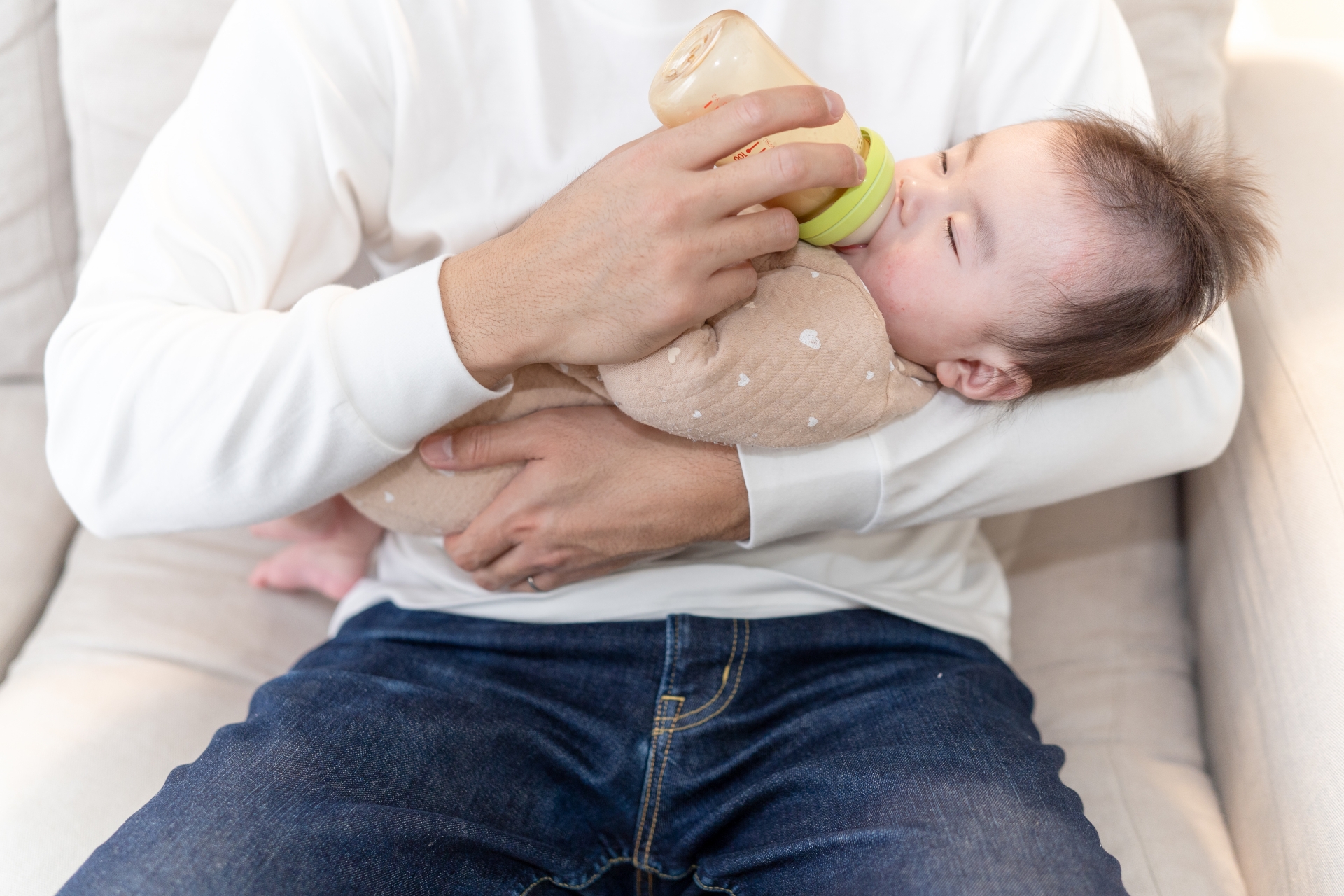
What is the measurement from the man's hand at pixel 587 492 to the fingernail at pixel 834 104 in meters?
0.38

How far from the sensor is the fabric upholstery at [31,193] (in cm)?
134

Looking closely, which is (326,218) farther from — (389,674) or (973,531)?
(973,531)

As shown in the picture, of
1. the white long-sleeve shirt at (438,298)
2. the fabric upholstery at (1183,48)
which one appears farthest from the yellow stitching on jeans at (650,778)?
the fabric upholstery at (1183,48)

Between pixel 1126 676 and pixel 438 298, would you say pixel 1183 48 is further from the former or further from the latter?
pixel 438 298

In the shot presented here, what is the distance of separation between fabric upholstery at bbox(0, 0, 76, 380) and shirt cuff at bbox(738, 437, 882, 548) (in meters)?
1.16

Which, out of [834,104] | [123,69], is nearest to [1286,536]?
[834,104]

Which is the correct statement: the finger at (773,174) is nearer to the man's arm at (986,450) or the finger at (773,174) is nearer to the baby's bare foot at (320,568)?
the man's arm at (986,450)

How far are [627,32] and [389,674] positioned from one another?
75 centimetres

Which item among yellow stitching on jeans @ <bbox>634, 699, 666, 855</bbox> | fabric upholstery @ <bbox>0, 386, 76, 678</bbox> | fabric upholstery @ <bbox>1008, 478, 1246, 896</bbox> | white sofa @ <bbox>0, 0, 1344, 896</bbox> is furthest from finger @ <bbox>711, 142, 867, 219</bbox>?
fabric upholstery @ <bbox>0, 386, 76, 678</bbox>

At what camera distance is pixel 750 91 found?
80 centimetres

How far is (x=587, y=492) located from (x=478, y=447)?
0.13 metres

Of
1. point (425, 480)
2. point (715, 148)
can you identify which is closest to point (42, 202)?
point (425, 480)

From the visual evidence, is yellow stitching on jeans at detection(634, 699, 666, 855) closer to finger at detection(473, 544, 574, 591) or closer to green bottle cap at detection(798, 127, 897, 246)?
finger at detection(473, 544, 574, 591)

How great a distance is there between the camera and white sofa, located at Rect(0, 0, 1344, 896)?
100cm
